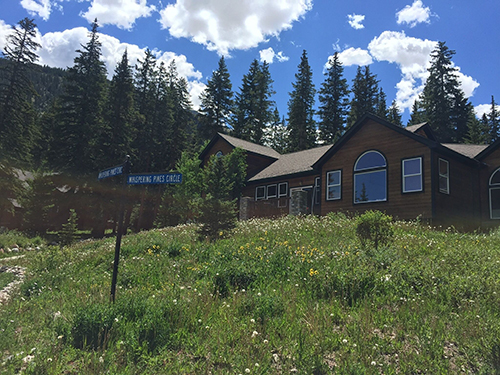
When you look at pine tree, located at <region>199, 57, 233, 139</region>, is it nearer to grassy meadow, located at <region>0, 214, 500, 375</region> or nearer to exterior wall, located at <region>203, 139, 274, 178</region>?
exterior wall, located at <region>203, 139, 274, 178</region>

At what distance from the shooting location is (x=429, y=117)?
47.8m

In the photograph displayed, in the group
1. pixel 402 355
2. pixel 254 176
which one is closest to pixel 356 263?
pixel 402 355

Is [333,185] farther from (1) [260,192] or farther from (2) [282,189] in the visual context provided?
(1) [260,192]

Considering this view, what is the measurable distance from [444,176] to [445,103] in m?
35.2

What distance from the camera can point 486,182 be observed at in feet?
61.4

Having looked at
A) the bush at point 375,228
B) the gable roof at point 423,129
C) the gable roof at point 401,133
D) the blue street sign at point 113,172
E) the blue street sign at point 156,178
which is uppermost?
the gable roof at point 423,129

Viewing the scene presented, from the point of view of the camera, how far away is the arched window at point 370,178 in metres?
18.7

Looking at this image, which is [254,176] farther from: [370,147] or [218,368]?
[218,368]

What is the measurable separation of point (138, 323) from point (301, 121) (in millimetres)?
50133

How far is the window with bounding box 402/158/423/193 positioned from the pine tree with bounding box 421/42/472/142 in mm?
32619

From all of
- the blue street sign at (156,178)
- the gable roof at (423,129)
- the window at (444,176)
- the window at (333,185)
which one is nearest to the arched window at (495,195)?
the window at (444,176)

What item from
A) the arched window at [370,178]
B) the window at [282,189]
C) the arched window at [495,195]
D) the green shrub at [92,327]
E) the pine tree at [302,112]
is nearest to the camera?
the green shrub at [92,327]

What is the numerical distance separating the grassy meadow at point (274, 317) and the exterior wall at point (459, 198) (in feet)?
24.6

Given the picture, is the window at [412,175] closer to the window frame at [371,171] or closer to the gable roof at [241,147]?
the window frame at [371,171]
